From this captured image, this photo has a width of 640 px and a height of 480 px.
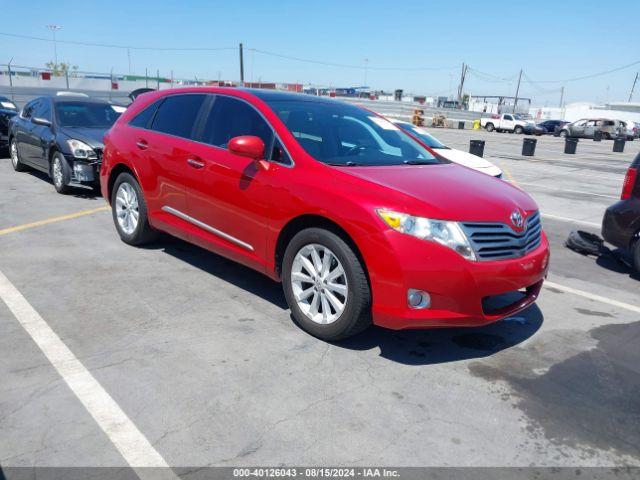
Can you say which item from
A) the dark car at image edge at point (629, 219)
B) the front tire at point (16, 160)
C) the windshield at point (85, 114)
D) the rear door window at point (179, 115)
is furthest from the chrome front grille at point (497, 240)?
the front tire at point (16, 160)

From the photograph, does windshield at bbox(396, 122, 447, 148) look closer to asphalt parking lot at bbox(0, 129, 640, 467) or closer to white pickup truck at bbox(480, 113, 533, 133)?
asphalt parking lot at bbox(0, 129, 640, 467)

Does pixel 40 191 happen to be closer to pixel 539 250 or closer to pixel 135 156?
pixel 135 156

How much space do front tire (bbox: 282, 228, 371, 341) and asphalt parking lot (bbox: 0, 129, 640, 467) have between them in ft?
0.54

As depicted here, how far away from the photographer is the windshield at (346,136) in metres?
4.21

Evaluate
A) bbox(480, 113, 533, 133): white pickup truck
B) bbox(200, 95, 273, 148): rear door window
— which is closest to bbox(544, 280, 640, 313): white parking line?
bbox(200, 95, 273, 148): rear door window

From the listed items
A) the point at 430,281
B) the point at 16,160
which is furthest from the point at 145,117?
the point at 16,160

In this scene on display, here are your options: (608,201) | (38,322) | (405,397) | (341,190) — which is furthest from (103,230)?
(608,201)

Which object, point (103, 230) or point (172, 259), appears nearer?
point (172, 259)

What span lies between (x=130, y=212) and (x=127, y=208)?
0.07 metres

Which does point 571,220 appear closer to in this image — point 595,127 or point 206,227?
point 206,227

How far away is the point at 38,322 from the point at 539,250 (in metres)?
3.78

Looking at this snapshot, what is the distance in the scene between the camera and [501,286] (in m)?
3.54

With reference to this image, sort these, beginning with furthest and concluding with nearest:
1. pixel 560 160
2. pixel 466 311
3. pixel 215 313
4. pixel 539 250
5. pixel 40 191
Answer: pixel 560 160, pixel 40 191, pixel 215 313, pixel 539 250, pixel 466 311

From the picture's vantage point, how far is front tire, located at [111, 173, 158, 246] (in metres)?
5.59
